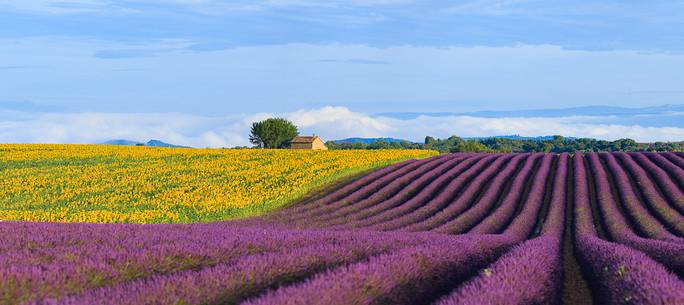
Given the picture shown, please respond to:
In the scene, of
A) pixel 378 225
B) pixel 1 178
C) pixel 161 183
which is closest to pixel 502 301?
pixel 378 225

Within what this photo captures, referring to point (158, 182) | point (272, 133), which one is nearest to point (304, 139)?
point (272, 133)

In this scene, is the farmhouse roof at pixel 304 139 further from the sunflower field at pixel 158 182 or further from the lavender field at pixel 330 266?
the lavender field at pixel 330 266

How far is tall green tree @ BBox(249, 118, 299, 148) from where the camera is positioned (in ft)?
320

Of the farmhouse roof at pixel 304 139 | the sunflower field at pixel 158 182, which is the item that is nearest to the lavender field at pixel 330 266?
the sunflower field at pixel 158 182

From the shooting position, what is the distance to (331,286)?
22.7 ft

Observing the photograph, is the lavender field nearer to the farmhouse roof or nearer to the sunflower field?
the sunflower field

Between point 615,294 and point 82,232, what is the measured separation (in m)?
8.26

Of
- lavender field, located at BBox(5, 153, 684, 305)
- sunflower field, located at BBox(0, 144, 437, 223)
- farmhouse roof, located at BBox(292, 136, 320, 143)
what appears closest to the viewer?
lavender field, located at BBox(5, 153, 684, 305)

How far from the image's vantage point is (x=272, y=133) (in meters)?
97.8

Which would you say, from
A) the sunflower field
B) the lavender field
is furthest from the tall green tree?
the lavender field

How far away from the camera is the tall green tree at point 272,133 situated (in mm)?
97438

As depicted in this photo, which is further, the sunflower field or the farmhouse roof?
the farmhouse roof

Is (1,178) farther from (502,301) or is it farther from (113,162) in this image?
(502,301)

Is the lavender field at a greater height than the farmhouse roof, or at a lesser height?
lesser
